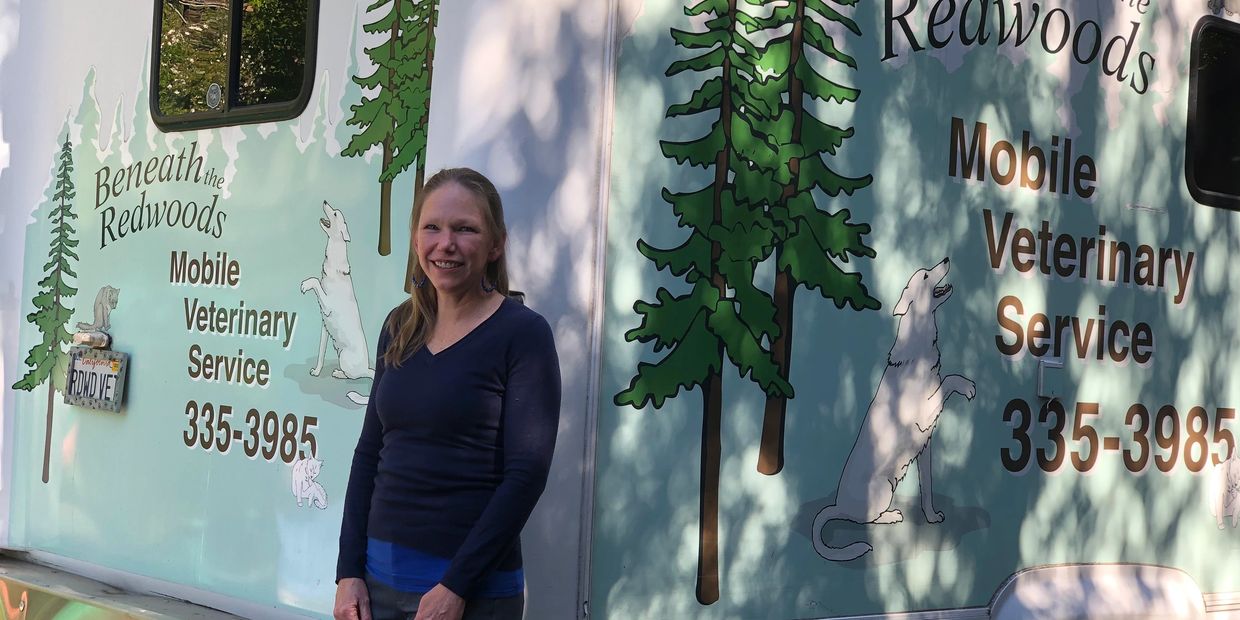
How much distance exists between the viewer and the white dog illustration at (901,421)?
3396mm

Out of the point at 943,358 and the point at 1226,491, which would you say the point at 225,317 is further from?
the point at 1226,491

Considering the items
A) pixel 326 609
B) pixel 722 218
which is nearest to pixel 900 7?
pixel 722 218

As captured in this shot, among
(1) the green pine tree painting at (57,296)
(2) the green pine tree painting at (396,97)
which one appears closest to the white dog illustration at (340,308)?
(2) the green pine tree painting at (396,97)

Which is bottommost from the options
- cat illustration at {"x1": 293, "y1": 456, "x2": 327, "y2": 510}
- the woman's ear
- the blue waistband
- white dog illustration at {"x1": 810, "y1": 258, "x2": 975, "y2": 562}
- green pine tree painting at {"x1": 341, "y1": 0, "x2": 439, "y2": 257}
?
the blue waistband

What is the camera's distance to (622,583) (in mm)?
3072

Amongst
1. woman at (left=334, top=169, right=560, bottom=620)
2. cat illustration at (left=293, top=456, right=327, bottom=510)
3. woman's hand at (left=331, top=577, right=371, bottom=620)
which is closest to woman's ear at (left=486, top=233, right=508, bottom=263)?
woman at (left=334, top=169, right=560, bottom=620)

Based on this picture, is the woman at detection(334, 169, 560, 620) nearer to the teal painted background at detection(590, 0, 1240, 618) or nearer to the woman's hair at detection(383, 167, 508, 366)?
the woman's hair at detection(383, 167, 508, 366)

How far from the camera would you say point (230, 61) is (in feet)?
12.2

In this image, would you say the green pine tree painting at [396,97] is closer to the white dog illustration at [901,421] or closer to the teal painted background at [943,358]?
the teal painted background at [943,358]

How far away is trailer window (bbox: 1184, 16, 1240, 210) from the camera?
4.08 meters

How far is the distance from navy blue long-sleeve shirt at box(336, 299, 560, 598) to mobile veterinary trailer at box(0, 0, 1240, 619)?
24 centimetres

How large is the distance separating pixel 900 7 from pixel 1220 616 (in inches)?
75.3

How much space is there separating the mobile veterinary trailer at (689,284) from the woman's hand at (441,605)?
1.08 feet

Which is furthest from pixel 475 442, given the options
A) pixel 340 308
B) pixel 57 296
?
pixel 57 296
